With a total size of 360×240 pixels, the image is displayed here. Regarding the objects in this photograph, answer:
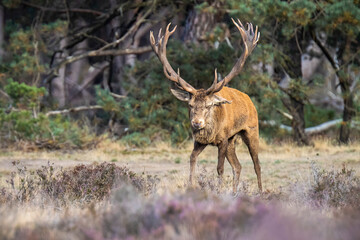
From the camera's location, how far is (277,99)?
17734 mm

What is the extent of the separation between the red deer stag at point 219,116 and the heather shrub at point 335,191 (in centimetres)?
118

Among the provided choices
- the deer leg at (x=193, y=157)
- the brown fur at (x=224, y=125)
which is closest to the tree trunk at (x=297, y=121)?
the brown fur at (x=224, y=125)

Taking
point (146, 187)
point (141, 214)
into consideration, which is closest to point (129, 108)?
point (146, 187)

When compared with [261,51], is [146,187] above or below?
below

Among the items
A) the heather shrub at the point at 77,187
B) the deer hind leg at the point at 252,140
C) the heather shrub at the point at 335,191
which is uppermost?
the deer hind leg at the point at 252,140

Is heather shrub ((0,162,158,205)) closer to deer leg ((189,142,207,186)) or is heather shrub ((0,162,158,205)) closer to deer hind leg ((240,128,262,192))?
deer leg ((189,142,207,186))

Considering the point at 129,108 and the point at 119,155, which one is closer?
the point at 119,155

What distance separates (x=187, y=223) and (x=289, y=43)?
16755 mm

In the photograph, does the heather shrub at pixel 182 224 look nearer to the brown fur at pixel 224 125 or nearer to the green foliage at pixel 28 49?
the brown fur at pixel 224 125

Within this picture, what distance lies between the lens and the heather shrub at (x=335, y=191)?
730 centimetres

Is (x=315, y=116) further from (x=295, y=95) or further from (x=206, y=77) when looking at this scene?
(x=206, y=77)

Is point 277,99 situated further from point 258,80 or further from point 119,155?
point 119,155

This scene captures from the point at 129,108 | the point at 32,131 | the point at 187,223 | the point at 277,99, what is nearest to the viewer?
the point at 187,223

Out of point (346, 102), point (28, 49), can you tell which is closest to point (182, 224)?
point (346, 102)
